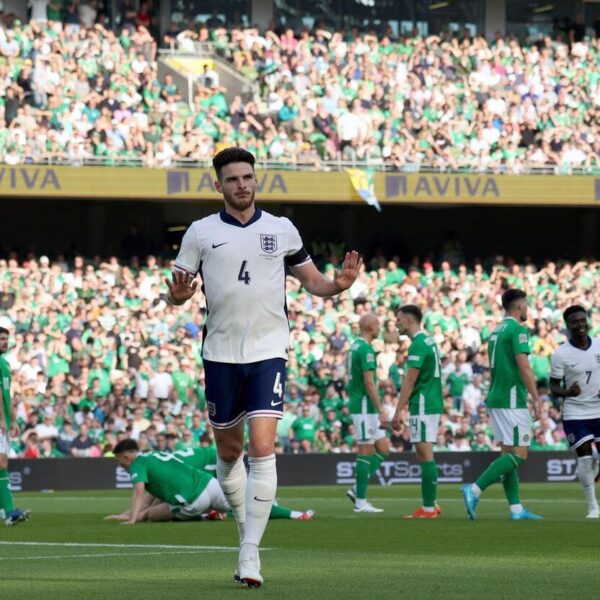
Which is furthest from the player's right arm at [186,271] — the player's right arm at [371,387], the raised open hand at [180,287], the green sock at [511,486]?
the player's right arm at [371,387]

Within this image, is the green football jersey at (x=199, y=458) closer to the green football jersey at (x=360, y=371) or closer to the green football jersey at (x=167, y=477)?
the green football jersey at (x=167, y=477)

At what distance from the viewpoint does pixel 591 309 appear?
32.0 meters

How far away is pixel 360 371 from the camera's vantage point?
56.1 ft

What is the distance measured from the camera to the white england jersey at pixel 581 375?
14.9 meters

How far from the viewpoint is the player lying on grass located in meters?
14.9

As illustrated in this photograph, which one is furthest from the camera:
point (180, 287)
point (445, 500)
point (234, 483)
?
point (445, 500)

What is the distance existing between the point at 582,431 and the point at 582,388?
422mm

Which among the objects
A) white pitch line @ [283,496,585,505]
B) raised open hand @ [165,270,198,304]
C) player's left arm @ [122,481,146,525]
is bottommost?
white pitch line @ [283,496,585,505]

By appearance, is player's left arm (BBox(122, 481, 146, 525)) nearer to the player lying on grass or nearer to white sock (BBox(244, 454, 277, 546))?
the player lying on grass

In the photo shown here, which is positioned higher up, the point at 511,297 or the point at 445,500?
the point at 511,297

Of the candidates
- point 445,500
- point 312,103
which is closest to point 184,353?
point 312,103

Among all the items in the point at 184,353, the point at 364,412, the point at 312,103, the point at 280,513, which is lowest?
the point at 280,513

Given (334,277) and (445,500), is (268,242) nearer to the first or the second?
(334,277)

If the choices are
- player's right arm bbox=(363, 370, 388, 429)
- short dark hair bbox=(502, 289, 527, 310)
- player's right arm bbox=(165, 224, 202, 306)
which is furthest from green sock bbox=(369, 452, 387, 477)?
player's right arm bbox=(165, 224, 202, 306)
